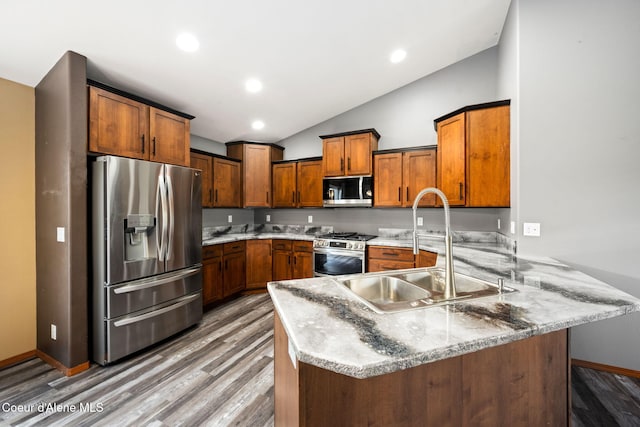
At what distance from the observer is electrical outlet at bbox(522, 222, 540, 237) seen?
216 centimetres

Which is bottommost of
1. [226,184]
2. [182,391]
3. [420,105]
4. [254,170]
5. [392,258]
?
[182,391]

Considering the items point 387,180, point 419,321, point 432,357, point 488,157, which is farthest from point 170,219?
point 488,157

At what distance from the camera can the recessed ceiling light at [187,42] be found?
2082mm

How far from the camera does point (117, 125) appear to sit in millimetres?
2330

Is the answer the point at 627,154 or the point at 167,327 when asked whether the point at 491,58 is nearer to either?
the point at 627,154

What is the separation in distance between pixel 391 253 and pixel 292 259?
1.53 metres

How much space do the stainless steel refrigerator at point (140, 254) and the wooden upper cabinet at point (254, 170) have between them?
1500mm

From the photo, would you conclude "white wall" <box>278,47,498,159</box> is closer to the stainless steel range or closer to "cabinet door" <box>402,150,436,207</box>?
"cabinet door" <box>402,150,436,207</box>

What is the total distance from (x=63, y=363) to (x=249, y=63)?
3.13 metres

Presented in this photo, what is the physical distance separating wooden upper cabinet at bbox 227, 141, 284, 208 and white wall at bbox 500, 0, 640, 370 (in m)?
3.44

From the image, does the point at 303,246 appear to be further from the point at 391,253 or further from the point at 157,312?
the point at 157,312

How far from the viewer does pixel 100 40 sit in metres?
1.96

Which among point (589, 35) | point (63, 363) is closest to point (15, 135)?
point (63, 363)

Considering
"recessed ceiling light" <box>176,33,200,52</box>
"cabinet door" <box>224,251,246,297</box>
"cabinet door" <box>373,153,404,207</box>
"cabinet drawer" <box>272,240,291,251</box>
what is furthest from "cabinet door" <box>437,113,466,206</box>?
"cabinet door" <box>224,251,246,297</box>
